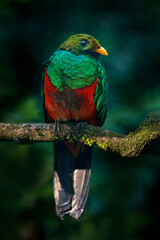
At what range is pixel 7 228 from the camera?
13.8 ft

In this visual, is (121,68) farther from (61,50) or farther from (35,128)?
(35,128)

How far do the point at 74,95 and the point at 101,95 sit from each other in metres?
0.32

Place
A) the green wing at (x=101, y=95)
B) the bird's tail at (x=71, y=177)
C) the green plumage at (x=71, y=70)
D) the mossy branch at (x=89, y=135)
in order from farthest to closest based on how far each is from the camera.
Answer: the bird's tail at (x=71, y=177)
the green wing at (x=101, y=95)
the green plumage at (x=71, y=70)
the mossy branch at (x=89, y=135)

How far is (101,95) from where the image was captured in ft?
11.3

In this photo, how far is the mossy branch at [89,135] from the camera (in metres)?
2.43

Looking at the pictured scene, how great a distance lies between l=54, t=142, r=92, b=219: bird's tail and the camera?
3473mm

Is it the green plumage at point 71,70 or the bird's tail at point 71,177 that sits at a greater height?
the green plumage at point 71,70

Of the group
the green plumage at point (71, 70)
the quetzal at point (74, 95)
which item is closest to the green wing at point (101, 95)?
the quetzal at point (74, 95)

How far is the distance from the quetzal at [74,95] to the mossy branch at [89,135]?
0.64ft

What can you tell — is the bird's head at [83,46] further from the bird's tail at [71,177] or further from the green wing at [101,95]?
the bird's tail at [71,177]

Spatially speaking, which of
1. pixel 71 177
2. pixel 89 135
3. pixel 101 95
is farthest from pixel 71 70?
pixel 71 177

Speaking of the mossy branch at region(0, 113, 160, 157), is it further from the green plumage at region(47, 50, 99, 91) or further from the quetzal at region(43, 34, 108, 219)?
the green plumage at region(47, 50, 99, 91)

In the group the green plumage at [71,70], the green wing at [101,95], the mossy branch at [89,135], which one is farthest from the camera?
the green wing at [101,95]

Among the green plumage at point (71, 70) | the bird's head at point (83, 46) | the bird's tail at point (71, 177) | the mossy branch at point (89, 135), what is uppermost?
the bird's head at point (83, 46)
